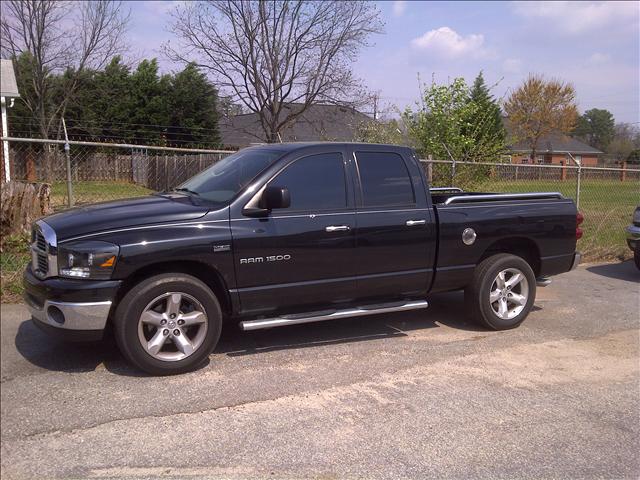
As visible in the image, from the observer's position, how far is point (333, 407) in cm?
407

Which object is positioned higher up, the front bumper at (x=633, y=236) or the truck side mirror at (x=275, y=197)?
the truck side mirror at (x=275, y=197)

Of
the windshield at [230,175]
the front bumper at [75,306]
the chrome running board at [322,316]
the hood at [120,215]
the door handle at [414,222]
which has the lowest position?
the chrome running board at [322,316]

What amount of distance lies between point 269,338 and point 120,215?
188 centimetres

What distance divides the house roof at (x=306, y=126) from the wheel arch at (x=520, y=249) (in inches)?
877

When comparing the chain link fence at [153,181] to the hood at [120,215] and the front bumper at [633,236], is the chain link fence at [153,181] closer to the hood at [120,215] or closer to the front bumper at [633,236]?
the front bumper at [633,236]

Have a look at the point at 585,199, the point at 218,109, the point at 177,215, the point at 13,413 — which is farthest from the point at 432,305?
the point at 218,109

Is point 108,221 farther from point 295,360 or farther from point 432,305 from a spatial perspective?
point 432,305

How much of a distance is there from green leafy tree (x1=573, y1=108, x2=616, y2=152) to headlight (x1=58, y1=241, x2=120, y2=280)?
7728cm

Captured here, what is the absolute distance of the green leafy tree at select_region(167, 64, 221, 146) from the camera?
3148cm

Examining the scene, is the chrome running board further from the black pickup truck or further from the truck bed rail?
the truck bed rail

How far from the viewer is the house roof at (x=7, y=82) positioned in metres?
18.5

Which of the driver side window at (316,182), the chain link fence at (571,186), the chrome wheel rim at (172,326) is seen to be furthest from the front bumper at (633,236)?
the chrome wheel rim at (172,326)

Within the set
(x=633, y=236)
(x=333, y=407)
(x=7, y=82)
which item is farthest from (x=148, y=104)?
(x=333, y=407)

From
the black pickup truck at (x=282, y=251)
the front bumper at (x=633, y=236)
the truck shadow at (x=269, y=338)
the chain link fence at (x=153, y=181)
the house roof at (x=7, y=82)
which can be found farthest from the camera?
the house roof at (x=7, y=82)
